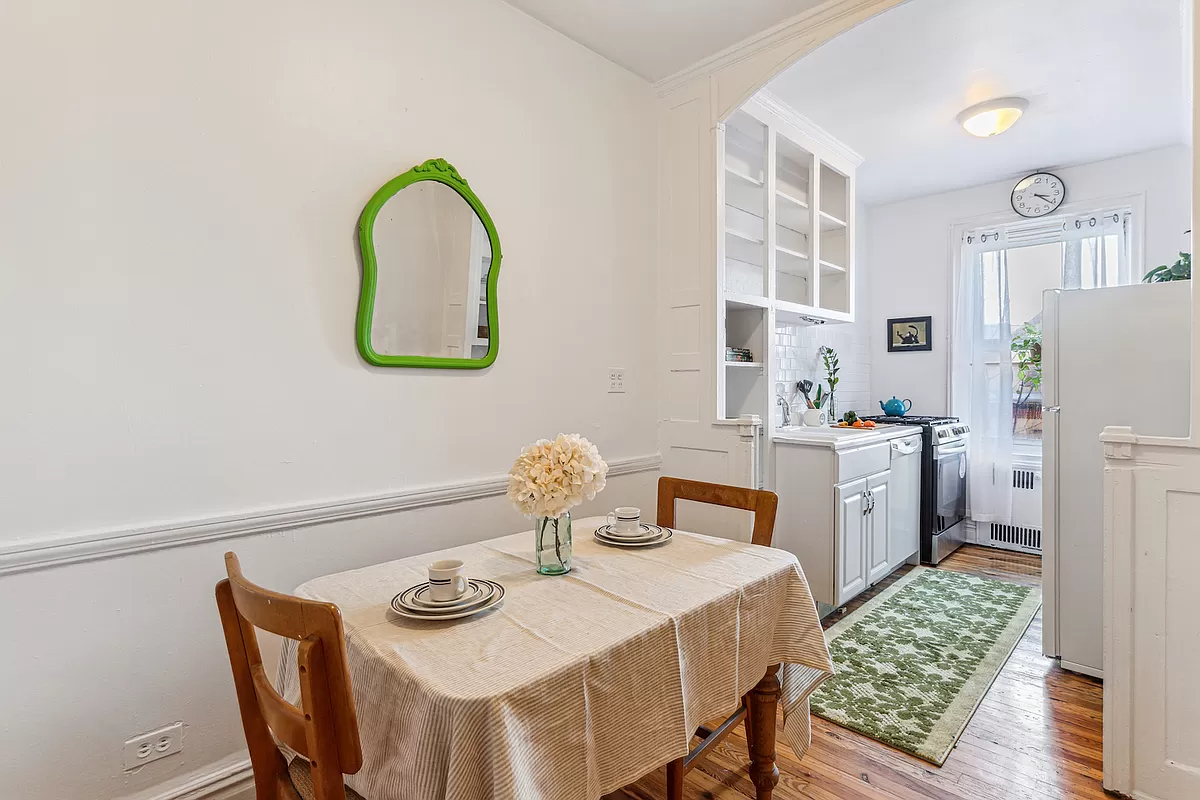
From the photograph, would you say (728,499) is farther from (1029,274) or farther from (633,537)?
(1029,274)

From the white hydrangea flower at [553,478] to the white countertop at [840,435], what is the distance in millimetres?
2031

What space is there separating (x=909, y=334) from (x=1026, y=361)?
84 centimetres

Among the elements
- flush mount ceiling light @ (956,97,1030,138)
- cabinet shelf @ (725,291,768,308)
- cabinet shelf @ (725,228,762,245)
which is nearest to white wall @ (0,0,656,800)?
cabinet shelf @ (725,291,768,308)

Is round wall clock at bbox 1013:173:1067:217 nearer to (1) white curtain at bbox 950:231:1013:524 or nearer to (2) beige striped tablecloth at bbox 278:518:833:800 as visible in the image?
(1) white curtain at bbox 950:231:1013:524

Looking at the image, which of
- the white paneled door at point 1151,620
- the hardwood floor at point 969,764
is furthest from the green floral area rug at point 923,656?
the white paneled door at point 1151,620

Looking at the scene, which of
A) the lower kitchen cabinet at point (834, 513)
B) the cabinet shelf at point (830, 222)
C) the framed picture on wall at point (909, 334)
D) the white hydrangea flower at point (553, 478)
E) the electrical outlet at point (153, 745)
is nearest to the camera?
the white hydrangea flower at point (553, 478)

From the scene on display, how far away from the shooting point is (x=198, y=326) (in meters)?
1.67

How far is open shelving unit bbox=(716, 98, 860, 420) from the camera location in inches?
126

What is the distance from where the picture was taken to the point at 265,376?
1.79 meters

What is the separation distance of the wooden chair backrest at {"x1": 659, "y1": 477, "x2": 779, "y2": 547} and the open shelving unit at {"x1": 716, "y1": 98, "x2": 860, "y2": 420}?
0.94m

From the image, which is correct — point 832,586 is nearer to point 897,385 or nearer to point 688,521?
point 688,521

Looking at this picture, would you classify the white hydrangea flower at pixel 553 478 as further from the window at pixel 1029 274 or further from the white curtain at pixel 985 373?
the white curtain at pixel 985 373

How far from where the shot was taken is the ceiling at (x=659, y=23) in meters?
2.42

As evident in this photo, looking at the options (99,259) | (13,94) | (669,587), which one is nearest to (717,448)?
(669,587)
